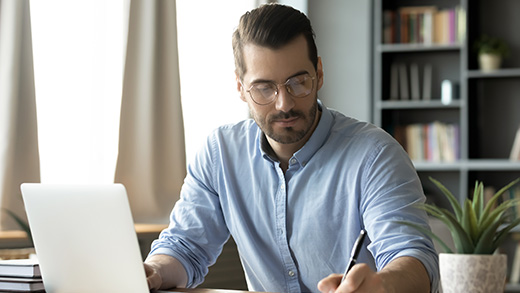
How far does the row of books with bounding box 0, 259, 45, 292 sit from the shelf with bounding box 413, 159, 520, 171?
11.5ft

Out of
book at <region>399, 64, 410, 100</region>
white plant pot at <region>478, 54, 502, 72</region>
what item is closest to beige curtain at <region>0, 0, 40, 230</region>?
book at <region>399, 64, 410, 100</region>

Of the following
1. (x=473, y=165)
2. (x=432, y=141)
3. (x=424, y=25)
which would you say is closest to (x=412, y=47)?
(x=424, y=25)

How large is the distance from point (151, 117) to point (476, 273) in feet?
7.75

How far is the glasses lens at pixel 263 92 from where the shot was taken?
68.5 inches

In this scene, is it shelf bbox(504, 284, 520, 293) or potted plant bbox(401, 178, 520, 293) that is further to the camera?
shelf bbox(504, 284, 520, 293)

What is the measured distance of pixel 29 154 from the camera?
2.77 m

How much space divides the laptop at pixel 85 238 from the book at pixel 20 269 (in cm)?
2

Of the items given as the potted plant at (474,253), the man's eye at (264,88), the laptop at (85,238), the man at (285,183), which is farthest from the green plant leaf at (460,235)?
the man's eye at (264,88)

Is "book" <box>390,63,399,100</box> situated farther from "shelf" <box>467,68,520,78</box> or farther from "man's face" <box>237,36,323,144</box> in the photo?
"man's face" <box>237,36,323,144</box>

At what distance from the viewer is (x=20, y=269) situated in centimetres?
144

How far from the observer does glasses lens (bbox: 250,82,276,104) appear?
68.5 inches

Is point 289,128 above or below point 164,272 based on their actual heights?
above

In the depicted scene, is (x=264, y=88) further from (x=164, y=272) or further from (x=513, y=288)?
(x=513, y=288)

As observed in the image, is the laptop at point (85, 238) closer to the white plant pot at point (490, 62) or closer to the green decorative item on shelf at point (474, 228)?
the green decorative item on shelf at point (474, 228)
